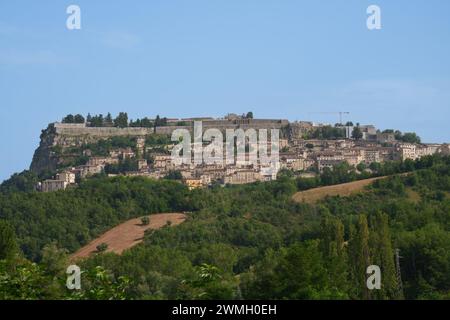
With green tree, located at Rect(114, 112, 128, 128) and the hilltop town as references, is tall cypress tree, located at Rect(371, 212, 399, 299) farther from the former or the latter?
green tree, located at Rect(114, 112, 128, 128)

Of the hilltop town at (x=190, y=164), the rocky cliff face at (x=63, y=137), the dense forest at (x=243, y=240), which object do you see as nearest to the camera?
the dense forest at (x=243, y=240)

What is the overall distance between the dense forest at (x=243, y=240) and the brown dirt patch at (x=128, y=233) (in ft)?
2.99

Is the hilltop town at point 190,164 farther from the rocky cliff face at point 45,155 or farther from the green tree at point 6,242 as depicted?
the green tree at point 6,242

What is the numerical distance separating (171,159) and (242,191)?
3933 centimetres

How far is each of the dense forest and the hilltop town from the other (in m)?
27.7

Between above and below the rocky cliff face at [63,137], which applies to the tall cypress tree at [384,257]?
below

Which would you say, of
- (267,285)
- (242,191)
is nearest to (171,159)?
(242,191)

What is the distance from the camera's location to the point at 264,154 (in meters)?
135

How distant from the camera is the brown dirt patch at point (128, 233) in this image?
7106 cm

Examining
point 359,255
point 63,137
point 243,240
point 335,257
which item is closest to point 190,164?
point 63,137

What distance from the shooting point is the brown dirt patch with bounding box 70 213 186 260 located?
71.1 meters

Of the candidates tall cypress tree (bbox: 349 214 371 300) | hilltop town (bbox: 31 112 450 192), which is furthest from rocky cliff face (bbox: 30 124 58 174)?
tall cypress tree (bbox: 349 214 371 300)

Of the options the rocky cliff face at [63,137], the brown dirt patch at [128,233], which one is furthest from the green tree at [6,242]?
the rocky cliff face at [63,137]
